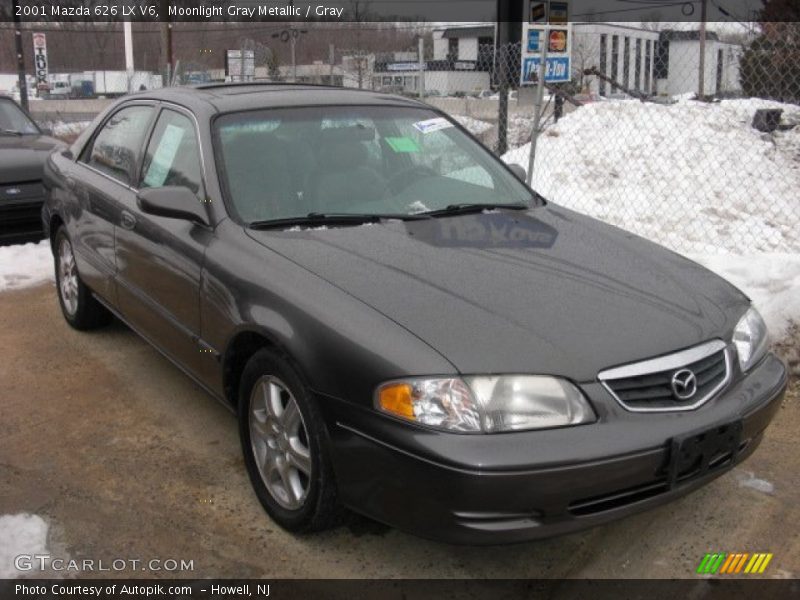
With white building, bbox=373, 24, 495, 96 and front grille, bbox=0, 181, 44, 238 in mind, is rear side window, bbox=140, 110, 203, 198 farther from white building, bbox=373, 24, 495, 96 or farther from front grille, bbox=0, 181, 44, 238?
white building, bbox=373, 24, 495, 96

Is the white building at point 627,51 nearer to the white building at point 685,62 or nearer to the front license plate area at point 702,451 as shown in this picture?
the white building at point 685,62

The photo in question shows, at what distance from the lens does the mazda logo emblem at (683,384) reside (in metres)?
2.61

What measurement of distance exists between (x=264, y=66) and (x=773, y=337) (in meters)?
15.2

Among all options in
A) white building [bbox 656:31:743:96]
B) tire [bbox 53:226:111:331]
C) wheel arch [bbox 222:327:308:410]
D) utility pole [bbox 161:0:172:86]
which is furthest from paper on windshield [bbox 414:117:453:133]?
white building [bbox 656:31:743:96]

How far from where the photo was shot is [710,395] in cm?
271

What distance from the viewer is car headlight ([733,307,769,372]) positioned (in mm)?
3029

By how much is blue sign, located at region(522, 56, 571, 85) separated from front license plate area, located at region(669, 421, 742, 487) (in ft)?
16.3

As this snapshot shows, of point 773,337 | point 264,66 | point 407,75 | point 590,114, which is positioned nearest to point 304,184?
point 773,337

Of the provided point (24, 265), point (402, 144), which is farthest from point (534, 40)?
point (24, 265)

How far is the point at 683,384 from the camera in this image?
2.62 meters

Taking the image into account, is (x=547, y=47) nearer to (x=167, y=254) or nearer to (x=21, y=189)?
(x=167, y=254)

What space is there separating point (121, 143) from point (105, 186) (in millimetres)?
273

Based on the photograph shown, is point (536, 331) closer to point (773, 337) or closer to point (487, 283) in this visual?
point (487, 283)

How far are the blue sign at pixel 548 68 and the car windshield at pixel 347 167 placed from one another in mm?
3257
